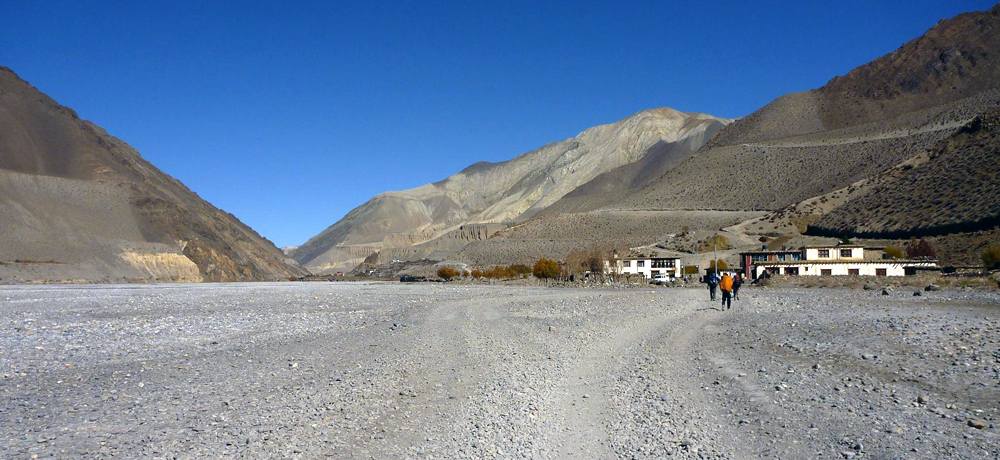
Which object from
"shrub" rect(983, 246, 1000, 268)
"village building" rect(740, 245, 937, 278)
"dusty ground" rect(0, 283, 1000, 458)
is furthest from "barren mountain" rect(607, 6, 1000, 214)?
"dusty ground" rect(0, 283, 1000, 458)

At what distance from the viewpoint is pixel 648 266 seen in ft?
219

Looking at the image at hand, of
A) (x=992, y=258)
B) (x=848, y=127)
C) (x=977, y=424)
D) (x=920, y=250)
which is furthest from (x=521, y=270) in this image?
(x=977, y=424)

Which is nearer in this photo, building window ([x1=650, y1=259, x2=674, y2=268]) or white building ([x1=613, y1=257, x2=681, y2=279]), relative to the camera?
white building ([x1=613, y1=257, x2=681, y2=279])

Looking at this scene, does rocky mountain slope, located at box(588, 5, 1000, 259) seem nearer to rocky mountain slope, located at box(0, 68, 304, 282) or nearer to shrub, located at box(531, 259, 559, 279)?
shrub, located at box(531, 259, 559, 279)

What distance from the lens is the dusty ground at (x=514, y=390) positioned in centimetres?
727

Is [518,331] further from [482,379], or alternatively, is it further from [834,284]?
[834,284]

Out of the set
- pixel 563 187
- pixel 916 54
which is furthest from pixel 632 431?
pixel 563 187

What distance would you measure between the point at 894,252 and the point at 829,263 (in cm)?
413

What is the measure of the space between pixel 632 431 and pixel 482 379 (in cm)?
366

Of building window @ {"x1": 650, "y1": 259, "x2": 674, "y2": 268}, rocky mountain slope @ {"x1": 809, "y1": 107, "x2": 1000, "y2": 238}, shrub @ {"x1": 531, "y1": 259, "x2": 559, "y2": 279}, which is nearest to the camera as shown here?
rocky mountain slope @ {"x1": 809, "y1": 107, "x2": 1000, "y2": 238}

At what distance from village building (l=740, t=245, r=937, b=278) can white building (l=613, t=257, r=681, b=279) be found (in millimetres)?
8279

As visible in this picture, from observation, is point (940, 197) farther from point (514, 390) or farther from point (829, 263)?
point (514, 390)

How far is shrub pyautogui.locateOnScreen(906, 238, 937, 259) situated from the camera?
47.2m

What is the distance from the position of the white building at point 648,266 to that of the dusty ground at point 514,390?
46.1 m
